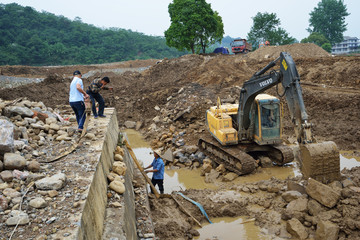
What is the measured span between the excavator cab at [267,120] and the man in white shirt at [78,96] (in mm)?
5523

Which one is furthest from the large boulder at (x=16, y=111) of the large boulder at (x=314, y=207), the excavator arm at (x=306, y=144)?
the large boulder at (x=314, y=207)

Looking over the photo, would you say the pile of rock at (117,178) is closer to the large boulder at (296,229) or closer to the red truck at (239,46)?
the large boulder at (296,229)

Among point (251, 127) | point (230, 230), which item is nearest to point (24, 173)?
point (230, 230)

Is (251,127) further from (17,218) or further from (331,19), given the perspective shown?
(331,19)

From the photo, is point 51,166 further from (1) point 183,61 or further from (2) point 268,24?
(2) point 268,24

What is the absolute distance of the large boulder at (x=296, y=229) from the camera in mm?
5662

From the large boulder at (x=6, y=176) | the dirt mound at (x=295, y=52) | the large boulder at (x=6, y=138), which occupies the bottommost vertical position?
the large boulder at (x=6, y=176)

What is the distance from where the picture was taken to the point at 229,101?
1490 cm

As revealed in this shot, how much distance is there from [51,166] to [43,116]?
128 inches

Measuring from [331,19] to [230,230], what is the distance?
6908 centimetres

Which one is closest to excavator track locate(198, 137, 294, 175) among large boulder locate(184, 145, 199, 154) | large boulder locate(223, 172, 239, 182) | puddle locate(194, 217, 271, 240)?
large boulder locate(223, 172, 239, 182)

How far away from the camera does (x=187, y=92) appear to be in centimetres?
1747

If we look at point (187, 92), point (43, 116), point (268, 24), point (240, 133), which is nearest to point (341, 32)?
point (268, 24)

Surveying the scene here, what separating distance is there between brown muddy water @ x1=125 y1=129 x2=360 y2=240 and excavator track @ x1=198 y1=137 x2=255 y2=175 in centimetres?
41
